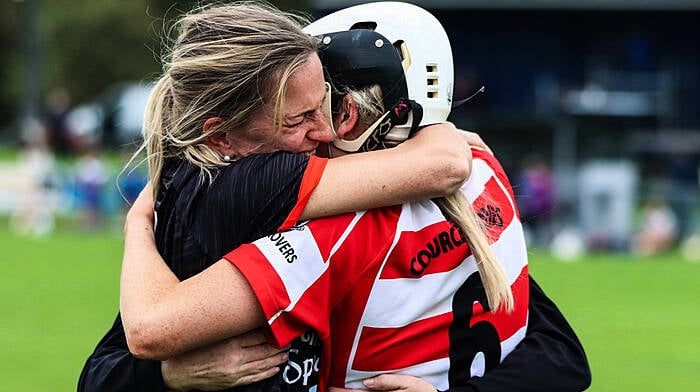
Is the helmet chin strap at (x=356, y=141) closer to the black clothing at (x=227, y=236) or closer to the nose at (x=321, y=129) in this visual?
the nose at (x=321, y=129)

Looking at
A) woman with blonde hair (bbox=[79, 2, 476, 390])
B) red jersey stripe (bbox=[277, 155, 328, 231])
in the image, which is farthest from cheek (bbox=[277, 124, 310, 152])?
red jersey stripe (bbox=[277, 155, 328, 231])

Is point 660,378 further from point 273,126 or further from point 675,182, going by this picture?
point 675,182

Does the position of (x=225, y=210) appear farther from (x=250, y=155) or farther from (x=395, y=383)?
(x=395, y=383)

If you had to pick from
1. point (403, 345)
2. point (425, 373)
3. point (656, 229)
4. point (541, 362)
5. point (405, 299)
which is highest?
point (405, 299)

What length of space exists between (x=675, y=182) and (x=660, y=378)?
15.5 metres

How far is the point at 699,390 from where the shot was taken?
9.32 metres

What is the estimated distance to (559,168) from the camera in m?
24.5

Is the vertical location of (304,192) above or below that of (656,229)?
above

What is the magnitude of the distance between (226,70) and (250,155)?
212 mm

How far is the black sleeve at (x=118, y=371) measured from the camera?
9.64 feet

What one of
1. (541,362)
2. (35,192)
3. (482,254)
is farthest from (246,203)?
(35,192)

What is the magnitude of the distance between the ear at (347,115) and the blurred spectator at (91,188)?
65.7ft

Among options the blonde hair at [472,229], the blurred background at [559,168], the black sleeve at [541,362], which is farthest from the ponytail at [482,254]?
the blurred background at [559,168]

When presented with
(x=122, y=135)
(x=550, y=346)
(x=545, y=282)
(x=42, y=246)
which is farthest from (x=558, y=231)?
(x=550, y=346)
